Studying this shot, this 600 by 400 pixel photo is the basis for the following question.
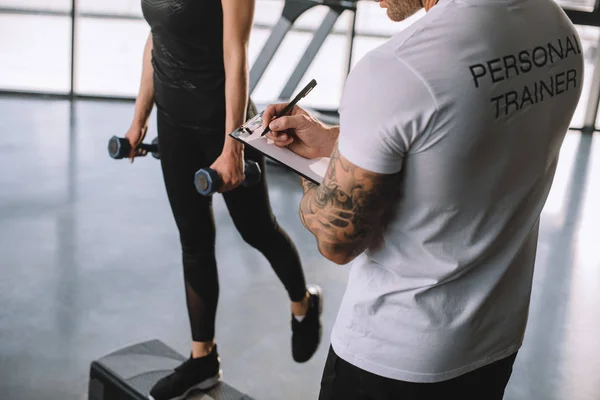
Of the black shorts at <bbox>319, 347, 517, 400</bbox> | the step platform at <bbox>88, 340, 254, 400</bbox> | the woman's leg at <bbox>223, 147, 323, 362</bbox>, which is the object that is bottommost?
the step platform at <bbox>88, 340, 254, 400</bbox>

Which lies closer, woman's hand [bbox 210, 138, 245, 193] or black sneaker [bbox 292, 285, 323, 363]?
woman's hand [bbox 210, 138, 245, 193]

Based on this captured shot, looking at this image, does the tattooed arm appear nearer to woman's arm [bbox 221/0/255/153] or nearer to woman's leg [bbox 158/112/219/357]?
woman's arm [bbox 221/0/255/153]

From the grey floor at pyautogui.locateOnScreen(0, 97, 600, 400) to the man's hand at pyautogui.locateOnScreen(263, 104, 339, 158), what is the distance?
1.34 metres

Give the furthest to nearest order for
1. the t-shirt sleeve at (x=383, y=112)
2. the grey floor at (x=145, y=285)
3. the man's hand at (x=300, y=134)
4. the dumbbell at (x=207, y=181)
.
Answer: the grey floor at (x=145, y=285) < the dumbbell at (x=207, y=181) < the man's hand at (x=300, y=134) < the t-shirt sleeve at (x=383, y=112)

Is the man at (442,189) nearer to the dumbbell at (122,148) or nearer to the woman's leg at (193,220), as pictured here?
the woman's leg at (193,220)

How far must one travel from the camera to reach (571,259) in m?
3.81

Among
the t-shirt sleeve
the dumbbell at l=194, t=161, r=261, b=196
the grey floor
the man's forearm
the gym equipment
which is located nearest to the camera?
the t-shirt sleeve

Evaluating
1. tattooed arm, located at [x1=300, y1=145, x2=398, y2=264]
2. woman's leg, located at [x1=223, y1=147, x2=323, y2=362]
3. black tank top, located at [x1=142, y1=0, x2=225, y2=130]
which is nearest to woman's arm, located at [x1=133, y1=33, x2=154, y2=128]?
black tank top, located at [x1=142, y1=0, x2=225, y2=130]

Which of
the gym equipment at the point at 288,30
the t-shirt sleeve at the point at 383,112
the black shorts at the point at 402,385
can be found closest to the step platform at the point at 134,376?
the black shorts at the point at 402,385

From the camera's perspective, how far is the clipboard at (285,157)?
124 cm

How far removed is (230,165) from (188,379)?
2.19 ft

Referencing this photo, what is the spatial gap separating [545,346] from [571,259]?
105 centimetres

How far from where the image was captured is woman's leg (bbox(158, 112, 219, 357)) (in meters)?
2.00

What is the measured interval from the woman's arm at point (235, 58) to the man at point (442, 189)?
589 millimetres
